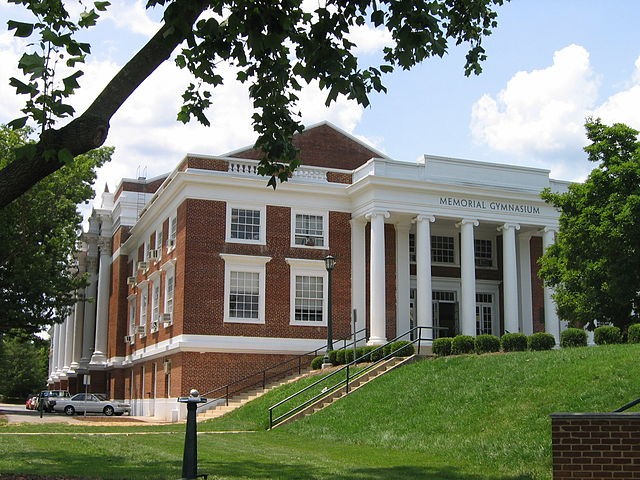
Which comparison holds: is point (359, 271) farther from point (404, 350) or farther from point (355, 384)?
point (355, 384)

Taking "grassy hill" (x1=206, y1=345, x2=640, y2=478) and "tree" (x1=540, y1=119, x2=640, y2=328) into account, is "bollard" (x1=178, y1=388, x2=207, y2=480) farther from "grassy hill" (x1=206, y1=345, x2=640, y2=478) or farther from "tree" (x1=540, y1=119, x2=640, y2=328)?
"tree" (x1=540, y1=119, x2=640, y2=328)

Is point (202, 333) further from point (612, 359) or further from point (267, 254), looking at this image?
point (612, 359)

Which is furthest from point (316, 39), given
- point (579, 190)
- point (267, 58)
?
point (579, 190)

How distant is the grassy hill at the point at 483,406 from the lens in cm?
1463

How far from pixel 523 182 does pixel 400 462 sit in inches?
1017

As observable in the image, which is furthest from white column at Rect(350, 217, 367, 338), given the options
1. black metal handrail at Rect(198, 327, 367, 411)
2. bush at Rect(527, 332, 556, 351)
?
bush at Rect(527, 332, 556, 351)

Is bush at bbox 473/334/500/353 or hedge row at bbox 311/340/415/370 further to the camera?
A: hedge row at bbox 311/340/415/370

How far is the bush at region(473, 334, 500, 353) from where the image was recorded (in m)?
25.5

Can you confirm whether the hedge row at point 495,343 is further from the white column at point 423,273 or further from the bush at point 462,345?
the white column at point 423,273

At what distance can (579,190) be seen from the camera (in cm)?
2394

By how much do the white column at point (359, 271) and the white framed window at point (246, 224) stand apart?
168 inches

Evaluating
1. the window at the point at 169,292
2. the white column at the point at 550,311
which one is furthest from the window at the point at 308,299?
the white column at the point at 550,311

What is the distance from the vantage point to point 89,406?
43719 mm

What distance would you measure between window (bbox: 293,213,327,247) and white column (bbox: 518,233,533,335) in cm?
1040
